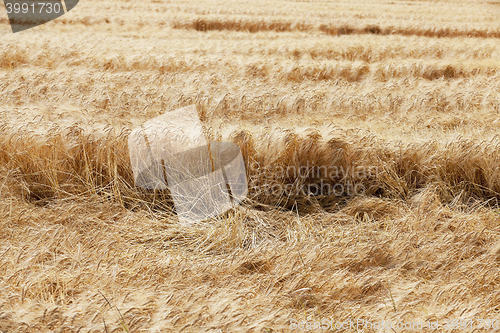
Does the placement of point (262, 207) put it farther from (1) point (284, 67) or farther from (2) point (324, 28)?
(2) point (324, 28)

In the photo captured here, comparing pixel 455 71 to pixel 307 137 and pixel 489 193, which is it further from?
pixel 307 137

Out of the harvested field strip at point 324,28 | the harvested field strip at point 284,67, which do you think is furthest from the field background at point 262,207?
the harvested field strip at point 324,28

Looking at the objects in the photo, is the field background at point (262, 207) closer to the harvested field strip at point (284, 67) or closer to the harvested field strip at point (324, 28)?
the harvested field strip at point (284, 67)

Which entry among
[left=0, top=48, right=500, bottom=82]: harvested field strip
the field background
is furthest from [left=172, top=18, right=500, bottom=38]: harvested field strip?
the field background

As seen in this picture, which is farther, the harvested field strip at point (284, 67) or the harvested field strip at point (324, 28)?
the harvested field strip at point (324, 28)

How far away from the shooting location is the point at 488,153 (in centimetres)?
344

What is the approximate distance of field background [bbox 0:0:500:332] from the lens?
83.7 inches

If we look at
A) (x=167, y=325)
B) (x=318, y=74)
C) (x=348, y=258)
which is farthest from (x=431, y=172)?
(x=318, y=74)

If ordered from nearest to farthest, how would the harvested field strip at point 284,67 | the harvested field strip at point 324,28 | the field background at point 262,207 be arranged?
1. the field background at point 262,207
2. the harvested field strip at point 284,67
3. the harvested field strip at point 324,28

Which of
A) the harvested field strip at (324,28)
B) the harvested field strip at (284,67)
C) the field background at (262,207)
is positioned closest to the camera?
the field background at (262,207)

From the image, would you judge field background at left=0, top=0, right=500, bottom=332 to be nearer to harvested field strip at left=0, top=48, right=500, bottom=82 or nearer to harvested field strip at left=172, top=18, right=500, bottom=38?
harvested field strip at left=0, top=48, right=500, bottom=82

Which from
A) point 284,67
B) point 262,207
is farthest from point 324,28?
point 262,207

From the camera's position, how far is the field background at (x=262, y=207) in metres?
2.12

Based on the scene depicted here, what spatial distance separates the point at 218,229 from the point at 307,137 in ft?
3.88
